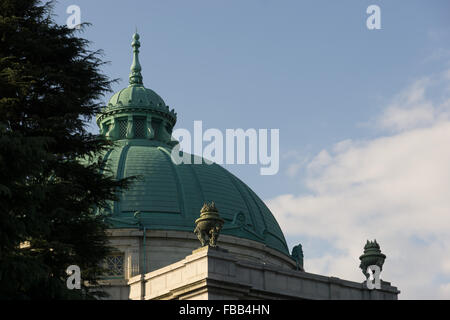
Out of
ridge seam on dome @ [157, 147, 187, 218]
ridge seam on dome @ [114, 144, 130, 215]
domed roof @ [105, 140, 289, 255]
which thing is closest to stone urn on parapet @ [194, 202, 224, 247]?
domed roof @ [105, 140, 289, 255]

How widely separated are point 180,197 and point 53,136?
26666mm

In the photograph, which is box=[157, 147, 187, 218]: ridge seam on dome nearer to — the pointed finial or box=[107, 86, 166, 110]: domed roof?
box=[107, 86, 166, 110]: domed roof

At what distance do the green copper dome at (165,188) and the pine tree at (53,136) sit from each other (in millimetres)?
Result: 21242

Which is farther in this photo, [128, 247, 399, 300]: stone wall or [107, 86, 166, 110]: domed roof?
[107, 86, 166, 110]: domed roof

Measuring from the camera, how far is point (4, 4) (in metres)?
27.9

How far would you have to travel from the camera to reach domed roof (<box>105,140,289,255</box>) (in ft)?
172

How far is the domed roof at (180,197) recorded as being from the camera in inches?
2066

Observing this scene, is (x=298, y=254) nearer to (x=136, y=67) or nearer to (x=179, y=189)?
(x=179, y=189)

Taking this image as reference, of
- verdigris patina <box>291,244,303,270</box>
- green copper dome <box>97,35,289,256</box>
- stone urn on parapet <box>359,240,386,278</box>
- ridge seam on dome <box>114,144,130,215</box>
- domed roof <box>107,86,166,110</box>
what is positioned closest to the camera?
stone urn on parapet <box>359,240,386,278</box>

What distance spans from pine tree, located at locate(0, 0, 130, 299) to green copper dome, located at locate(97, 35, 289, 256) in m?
21.2

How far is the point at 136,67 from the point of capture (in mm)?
68125

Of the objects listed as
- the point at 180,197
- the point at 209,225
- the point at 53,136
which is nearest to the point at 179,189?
the point at 180,197
